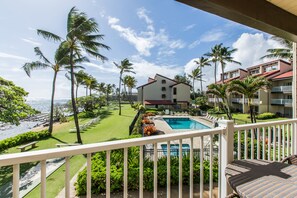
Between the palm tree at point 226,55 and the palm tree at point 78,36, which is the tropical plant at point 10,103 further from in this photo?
the palm tree at point 226,55

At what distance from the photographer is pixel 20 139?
1202cm

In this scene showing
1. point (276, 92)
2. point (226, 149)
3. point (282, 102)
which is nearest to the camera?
point (226, 149)

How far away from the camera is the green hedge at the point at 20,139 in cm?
1061

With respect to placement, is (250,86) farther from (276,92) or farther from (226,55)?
(226,55)

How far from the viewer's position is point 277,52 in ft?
60.1

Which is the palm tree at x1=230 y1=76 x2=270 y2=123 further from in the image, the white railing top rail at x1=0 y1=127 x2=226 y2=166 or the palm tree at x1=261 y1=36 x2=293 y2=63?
the white railing top rail at x1=0 y1=127 x2=226 y2=166

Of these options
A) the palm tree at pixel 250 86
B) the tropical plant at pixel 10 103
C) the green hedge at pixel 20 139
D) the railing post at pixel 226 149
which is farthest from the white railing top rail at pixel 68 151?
the palm tree at pixel 250 86

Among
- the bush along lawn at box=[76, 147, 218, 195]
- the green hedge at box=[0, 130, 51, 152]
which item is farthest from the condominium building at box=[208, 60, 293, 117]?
the green hedge at box=[0, 130, 51, 152]

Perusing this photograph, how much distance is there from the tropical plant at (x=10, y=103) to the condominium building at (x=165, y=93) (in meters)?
25.6

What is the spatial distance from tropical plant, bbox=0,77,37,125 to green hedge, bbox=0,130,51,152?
4.07m

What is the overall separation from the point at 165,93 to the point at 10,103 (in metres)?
29.7

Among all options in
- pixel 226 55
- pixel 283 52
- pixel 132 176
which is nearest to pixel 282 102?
pixel 283 52

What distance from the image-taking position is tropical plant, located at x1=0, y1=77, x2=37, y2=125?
7.32 metres

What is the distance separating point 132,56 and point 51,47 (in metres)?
19.5
